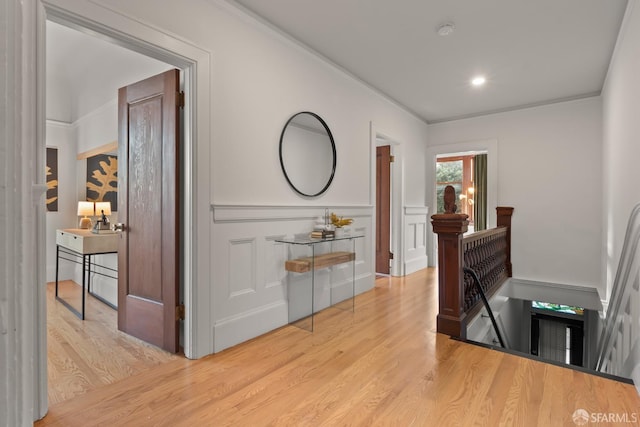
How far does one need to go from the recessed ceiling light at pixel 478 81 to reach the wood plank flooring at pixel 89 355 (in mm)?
4166

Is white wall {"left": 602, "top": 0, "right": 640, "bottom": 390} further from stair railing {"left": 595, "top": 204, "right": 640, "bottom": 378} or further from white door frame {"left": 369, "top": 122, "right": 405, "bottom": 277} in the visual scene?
white door frame {"left": 369, "top": 122, "right": 405, "bottom": 277}

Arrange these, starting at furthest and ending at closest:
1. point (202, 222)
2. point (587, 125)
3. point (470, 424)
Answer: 1. point (587, 125)
2. point (202, 222)
3. point (470, 424)

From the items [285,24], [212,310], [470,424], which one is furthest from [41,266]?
[285,24]

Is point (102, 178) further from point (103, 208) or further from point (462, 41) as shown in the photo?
point (462, 41)

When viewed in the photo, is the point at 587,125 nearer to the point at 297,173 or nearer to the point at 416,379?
the point at 297,173

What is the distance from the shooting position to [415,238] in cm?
543

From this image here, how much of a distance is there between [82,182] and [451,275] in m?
5.32

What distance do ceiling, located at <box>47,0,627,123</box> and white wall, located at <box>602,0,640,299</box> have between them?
220mm

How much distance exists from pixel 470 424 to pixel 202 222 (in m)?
1.95

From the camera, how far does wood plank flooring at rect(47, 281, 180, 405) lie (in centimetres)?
204

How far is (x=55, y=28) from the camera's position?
2.58m

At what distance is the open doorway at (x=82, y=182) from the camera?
225 cm

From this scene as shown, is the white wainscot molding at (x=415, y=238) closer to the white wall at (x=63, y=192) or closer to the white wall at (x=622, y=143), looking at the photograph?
the white wall at (x=622, y=143)

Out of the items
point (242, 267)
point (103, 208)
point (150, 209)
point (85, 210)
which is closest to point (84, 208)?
point (85, 210)
